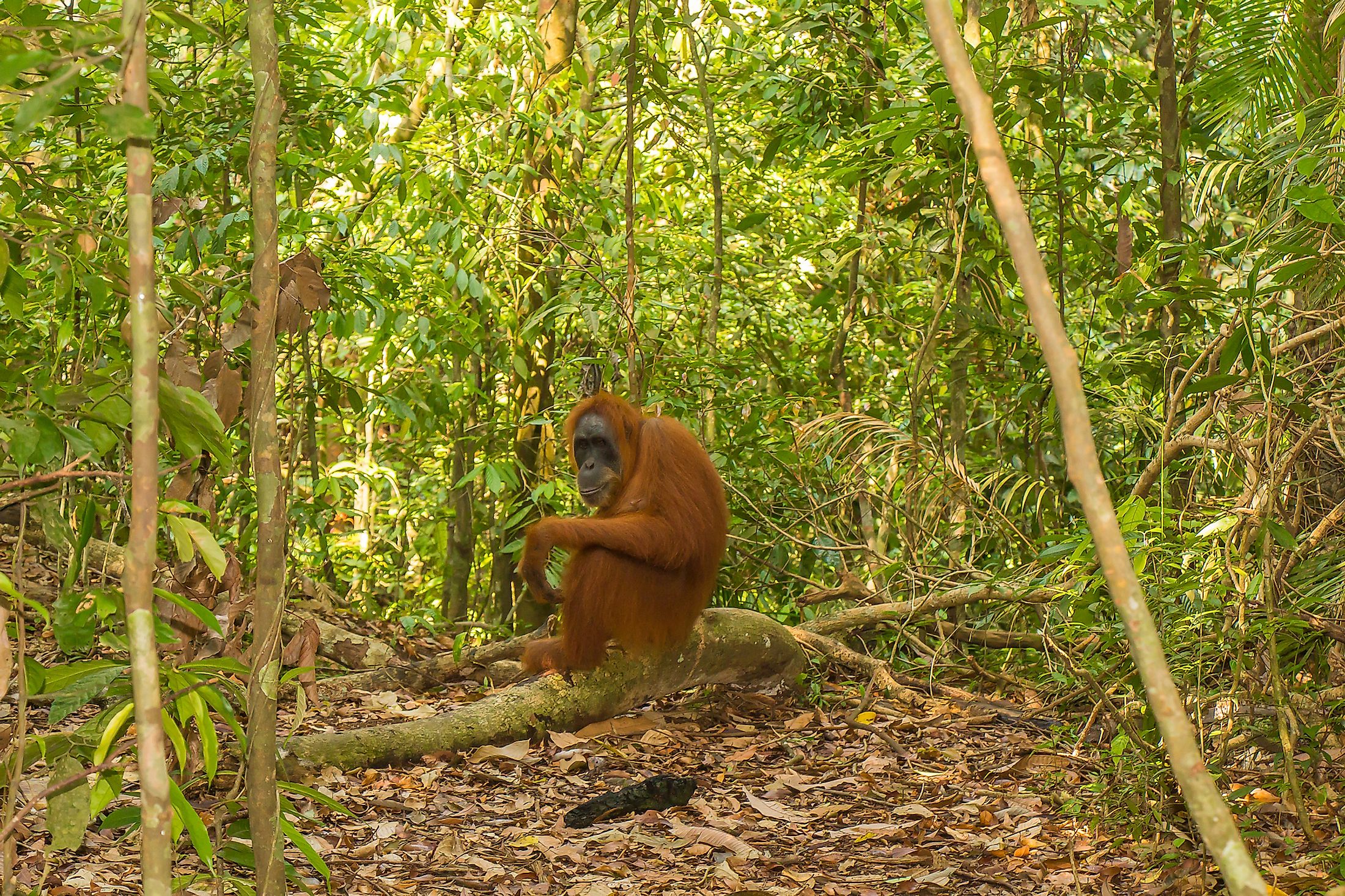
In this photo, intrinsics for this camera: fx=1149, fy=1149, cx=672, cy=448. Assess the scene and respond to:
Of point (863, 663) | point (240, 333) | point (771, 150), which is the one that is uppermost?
point (771, 150)

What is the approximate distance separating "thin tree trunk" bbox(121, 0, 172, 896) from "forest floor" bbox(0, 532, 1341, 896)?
51.9 inches

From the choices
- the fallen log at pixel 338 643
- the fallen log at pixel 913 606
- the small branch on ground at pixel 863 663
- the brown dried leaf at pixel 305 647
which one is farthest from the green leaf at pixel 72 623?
the small branch on ground at pixel 863 663

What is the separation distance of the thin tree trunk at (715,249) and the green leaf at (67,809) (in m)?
3.92

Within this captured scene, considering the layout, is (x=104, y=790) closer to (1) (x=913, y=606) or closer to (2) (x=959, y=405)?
(1) (x=913, y=606)

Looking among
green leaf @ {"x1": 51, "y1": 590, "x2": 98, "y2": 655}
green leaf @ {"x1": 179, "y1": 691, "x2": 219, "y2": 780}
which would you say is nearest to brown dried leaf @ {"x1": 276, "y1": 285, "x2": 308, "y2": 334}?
green leaf @ {"x1": 51, "y1": 590, "x2": 98, "y2": 655}

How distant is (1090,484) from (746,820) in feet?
9.99

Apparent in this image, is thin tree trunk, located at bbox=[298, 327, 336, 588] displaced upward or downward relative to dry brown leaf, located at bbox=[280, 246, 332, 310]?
downward

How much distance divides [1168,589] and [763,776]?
6.05 feet

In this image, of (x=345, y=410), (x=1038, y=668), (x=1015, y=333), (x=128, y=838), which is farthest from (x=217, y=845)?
(x=345, y=410)

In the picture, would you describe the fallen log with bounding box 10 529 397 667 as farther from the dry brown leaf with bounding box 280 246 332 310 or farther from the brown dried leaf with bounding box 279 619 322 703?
the dry brown leaf with bounding box 280 246 332 310

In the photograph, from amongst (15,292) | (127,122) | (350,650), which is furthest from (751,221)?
(127,122)

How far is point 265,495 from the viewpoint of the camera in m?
2.20

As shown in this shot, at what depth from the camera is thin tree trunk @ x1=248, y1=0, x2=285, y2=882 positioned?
7.18 feet

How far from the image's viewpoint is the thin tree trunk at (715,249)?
5277 mm
